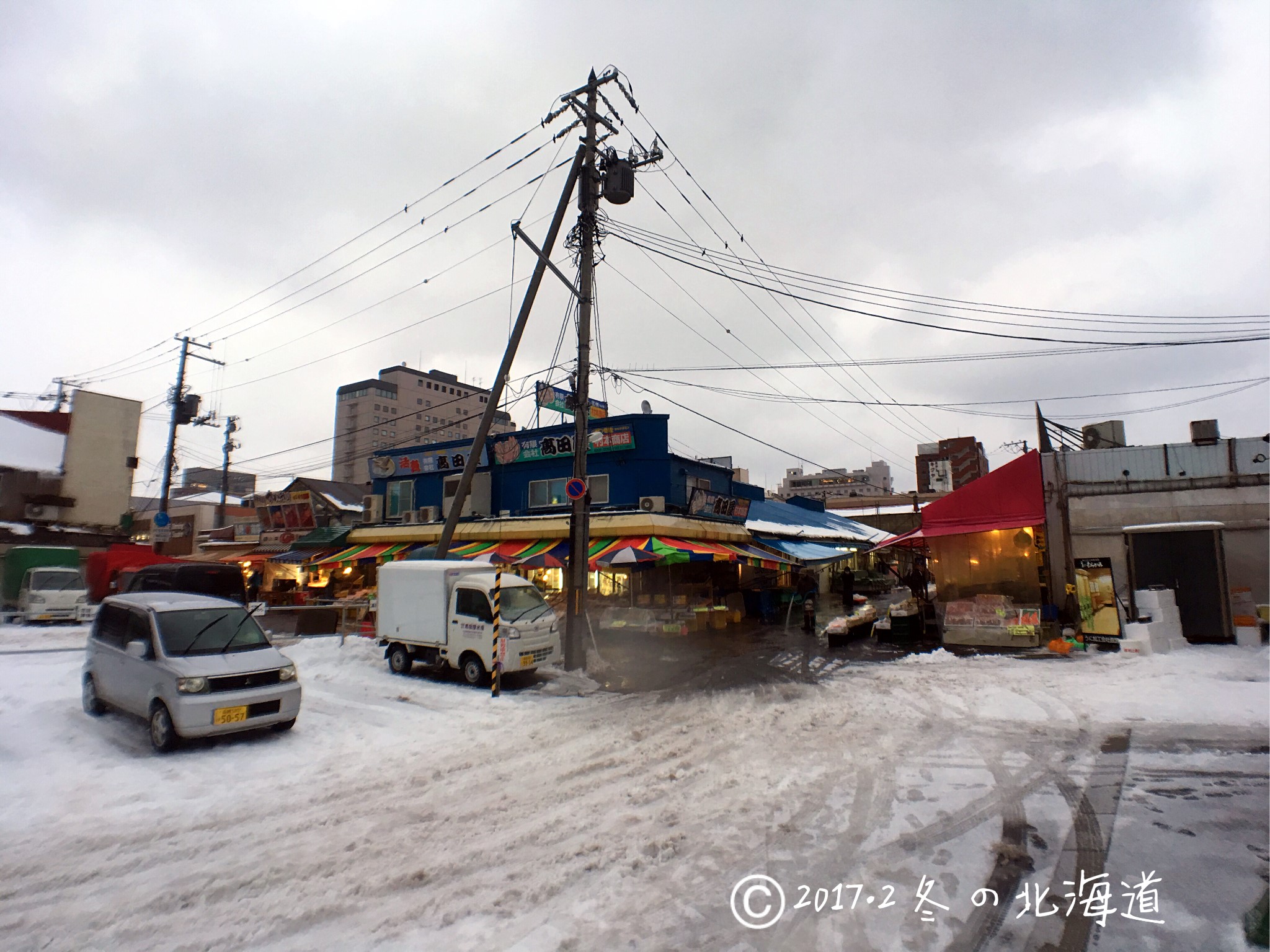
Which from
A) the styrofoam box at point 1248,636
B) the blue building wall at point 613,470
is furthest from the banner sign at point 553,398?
the styrofoam box at point 1248,636

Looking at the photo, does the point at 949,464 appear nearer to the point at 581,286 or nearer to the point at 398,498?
the point at 398,498

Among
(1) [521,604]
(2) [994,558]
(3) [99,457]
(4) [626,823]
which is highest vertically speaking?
(3) [99,457]

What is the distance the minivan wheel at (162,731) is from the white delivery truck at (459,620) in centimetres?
509

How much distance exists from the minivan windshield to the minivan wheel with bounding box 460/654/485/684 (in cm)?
406

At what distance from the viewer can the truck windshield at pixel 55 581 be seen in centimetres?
2288

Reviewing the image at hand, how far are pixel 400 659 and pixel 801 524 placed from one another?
2458 centimetres

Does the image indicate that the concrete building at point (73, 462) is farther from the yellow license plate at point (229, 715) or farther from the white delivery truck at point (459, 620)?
the yellow license plate at point (229, 715)

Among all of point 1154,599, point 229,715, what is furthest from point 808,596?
point 229,715

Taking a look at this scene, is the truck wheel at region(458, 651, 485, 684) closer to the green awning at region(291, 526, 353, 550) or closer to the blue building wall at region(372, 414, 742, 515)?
the blue building wall at region(372, 414, 742, 515)

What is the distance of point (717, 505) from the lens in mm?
25891

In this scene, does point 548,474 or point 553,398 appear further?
point 548,474

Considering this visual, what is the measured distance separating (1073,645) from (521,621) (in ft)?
43.6

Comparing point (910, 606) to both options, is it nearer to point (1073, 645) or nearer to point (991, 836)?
point (1073, 645)

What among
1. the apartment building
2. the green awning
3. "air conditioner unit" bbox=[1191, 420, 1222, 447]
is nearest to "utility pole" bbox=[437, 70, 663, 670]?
"air conditioner unit" bbox=[1191, 420, 1222, 447]
